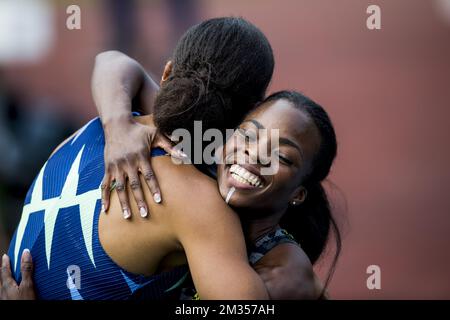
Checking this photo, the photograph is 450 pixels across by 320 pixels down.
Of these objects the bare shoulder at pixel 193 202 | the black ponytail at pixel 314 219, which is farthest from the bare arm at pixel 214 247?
the black ponytail at pixel 314 219

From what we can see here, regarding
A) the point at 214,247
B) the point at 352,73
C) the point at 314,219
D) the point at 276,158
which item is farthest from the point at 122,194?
the point at 352,73

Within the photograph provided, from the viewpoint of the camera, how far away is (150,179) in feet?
7.17

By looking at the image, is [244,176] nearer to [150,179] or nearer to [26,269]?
[150,179]

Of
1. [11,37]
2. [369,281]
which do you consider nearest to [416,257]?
[369,281]

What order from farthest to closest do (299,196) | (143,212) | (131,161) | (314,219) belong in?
(314,219) < (299,196) < (131,161) < (143,212)

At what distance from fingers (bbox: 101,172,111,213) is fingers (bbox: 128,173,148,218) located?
0.23ft

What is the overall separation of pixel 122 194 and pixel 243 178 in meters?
0.37

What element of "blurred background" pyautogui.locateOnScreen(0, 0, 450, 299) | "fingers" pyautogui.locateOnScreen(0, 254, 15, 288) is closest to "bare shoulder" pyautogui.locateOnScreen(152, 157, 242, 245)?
"fingers" pyautogui.locateOnScreen(0, 254, 15, 288)

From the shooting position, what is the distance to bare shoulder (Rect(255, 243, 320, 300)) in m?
2.09

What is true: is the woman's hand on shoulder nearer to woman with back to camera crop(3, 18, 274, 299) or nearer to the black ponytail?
woman with back to camera crop(3, 18, 274, 299)

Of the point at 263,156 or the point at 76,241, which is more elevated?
the point at 263,156

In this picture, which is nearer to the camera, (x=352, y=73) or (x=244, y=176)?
(x=244, y=176)

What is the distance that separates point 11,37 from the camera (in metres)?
6.85

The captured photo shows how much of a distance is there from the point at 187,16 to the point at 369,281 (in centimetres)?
310
